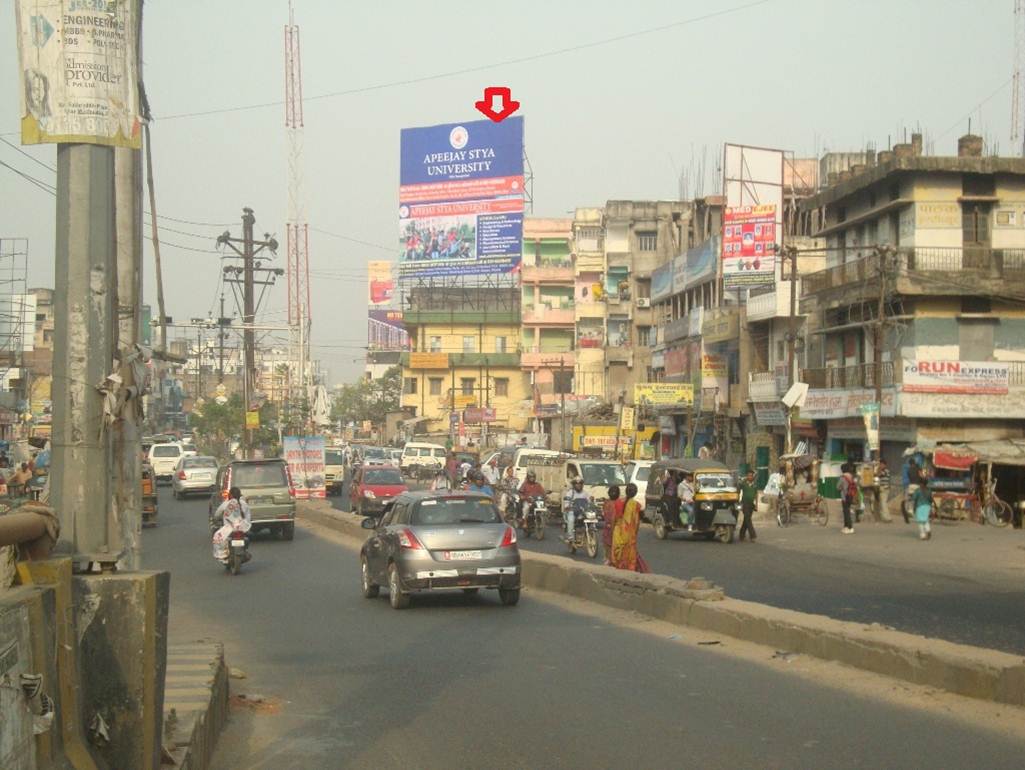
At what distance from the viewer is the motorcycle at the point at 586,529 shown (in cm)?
2592

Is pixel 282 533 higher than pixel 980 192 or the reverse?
the reverse

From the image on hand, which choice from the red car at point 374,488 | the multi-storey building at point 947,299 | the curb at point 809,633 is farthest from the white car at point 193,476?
the curb at point 809,633

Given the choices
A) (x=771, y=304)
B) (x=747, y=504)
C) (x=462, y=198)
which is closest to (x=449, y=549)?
(x=747, y=504)

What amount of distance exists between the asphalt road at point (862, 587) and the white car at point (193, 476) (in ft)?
76.6

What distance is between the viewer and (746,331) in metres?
56.4

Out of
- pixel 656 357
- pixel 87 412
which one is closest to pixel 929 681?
pixel 87 412

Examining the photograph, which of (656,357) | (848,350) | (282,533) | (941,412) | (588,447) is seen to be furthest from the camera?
(656,357)

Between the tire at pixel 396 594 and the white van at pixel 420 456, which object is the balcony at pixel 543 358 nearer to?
the white van at pixel 420 456

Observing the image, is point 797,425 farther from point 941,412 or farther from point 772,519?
point 772,519

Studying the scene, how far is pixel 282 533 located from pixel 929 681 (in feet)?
78.0

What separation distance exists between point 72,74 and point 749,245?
45.5m

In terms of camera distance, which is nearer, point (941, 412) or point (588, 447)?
point (941, 412)

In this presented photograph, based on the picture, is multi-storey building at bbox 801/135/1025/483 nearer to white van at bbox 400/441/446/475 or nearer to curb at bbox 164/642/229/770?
white van at bbox 400/441/446/475

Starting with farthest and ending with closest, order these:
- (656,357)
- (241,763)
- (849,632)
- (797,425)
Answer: (656,357) < (797,425) < (849,632) < (241,763)
